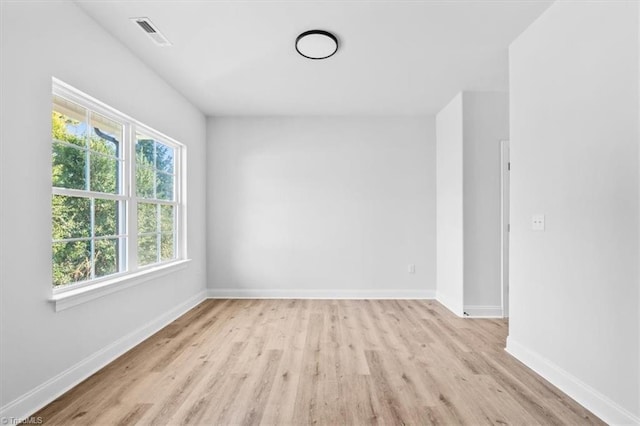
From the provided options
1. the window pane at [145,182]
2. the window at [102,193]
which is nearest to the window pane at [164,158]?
the window at [102,193]

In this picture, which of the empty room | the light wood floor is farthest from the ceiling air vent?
the light wood floor

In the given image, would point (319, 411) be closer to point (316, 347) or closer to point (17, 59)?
point (316, 347)

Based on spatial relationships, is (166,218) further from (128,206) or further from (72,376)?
(72,376)

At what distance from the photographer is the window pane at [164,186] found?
379 centimetres

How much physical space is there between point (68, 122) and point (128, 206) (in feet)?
2.99

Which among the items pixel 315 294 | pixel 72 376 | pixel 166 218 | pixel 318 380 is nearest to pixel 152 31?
pixel 166 218

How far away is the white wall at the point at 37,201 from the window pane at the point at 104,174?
0.48 metres

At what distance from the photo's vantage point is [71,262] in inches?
94.9

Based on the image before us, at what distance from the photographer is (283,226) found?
4.96 m

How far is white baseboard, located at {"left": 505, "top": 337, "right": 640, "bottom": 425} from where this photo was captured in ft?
5.98

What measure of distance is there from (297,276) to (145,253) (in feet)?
7.08

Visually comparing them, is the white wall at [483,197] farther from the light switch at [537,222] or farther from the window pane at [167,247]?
the window pane at [167,247]

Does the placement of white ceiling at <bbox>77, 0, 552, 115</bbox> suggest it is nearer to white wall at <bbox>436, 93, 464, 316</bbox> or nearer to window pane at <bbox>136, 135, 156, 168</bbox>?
white wall at <bbox>436, 93, 464, 316</bbox>

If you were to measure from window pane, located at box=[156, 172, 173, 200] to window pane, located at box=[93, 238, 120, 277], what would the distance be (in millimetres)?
978
